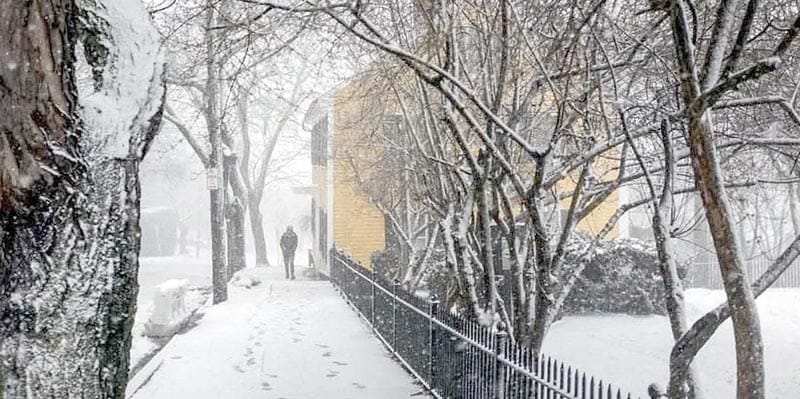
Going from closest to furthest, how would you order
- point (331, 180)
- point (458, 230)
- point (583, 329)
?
point (458, 230) → point (583, 329) → point (331, 180)

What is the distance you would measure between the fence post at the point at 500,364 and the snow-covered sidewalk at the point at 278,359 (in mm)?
2676

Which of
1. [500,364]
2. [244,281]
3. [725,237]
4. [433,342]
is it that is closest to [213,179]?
[244,281]

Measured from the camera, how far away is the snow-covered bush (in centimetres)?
1655

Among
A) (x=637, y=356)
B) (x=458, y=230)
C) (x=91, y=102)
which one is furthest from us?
(x=637, y=356)

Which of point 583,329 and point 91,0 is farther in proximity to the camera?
point 583,329

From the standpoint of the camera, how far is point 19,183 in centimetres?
340

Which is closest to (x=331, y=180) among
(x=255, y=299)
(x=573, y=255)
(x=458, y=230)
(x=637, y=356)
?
(x=255, y=299)

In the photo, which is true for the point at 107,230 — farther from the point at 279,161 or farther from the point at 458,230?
the point at 279,161

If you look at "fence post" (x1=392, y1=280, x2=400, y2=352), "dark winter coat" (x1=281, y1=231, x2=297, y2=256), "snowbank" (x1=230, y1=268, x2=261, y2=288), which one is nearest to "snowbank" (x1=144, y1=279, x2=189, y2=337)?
"snowbank" (x1=230, y1=268, x2=261, y2=288)

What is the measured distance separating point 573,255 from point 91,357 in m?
13.0

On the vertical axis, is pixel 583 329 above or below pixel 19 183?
below

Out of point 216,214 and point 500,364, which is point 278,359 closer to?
point 500,364

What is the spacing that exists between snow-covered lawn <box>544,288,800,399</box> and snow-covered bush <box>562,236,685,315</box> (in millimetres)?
317

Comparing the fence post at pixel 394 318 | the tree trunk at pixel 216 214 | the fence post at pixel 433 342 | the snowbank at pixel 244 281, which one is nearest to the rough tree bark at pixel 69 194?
the fence post at pixel 433 342
